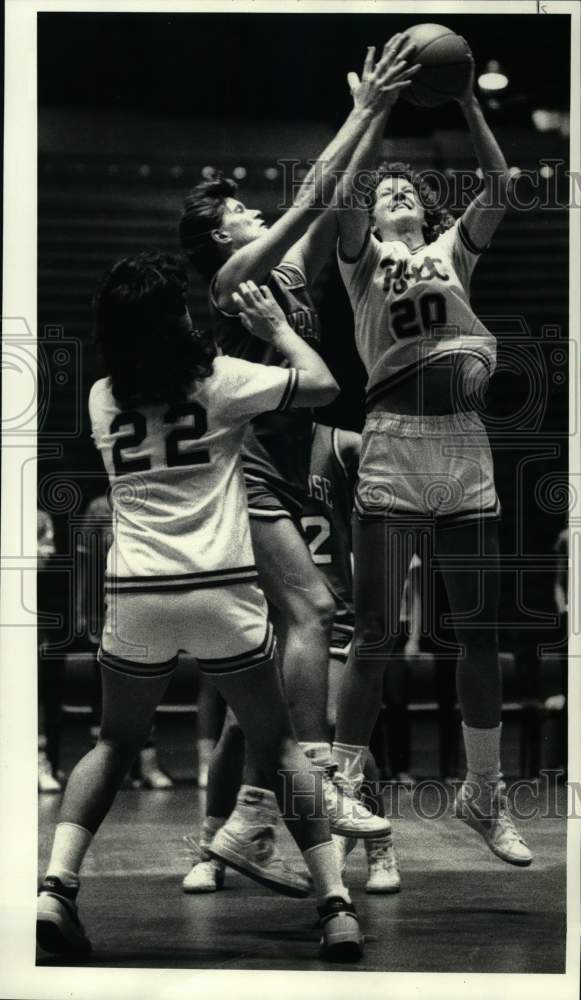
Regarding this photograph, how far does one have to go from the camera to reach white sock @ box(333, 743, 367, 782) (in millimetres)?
4367

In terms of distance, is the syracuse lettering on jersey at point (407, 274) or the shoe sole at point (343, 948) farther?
the syracuse lettering on jersey at point (407, 274)

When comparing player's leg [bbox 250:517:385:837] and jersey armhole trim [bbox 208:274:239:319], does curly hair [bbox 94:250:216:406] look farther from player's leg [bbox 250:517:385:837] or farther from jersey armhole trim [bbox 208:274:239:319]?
player's leg [bbox 250:517:385:837]

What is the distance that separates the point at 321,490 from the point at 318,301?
65 centimetres

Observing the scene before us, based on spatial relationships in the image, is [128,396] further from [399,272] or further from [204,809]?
[204,809]

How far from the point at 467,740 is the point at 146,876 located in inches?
47.4

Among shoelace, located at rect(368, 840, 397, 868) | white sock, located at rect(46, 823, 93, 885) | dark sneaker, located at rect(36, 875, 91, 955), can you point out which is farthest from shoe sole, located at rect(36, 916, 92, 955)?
shoelace, located at rect(368, 840, 397, 868)

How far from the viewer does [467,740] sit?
14.6 feet

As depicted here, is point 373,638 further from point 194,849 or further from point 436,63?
point 436,63

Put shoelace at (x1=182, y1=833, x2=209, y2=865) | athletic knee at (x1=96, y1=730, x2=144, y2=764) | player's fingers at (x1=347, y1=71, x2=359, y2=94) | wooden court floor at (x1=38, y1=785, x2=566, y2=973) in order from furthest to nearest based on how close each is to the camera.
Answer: shoelace at (x1=182, y1=833, x2=209, y2=865) → player's fingers at (x1=347, y1=71, x2=359, y2=94) → wooden court floor at (x1=38, y1=785, x2=566, y2=973) → athletic knee at (x1=96, y1=730, x2=144, y2=764)

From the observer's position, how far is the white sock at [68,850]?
402 centimetres

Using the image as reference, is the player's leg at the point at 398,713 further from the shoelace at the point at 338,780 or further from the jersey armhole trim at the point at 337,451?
the jersey armhole trim at the point at 337,451

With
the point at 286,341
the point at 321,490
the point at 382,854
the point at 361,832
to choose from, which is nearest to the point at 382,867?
the point at 382,854

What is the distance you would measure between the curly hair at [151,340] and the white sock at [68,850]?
1.34m

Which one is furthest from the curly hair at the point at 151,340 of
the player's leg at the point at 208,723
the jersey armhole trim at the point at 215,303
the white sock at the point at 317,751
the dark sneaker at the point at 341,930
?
the dark sneaker at the point at 341,930
